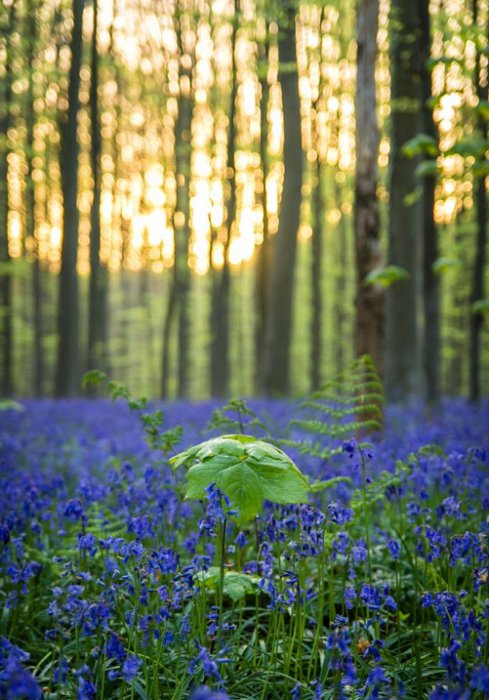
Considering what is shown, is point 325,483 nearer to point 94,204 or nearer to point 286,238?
point 286,238

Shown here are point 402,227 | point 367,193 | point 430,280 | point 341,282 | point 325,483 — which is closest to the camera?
point 325,483

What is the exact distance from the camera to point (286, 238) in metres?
13.5

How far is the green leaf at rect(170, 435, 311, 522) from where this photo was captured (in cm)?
193

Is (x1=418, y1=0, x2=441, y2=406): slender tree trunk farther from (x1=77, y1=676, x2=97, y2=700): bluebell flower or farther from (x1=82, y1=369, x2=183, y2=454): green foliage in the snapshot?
(x1=77, y1=676, x2=97, y2=700): bluebell flower

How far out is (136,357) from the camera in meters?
50.0

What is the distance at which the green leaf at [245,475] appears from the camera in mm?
1930

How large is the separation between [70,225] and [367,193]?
31.0 ft

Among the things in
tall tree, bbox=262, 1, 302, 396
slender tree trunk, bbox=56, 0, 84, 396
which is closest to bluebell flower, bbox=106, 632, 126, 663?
tall tree, bbox=262, 1, 302, 396

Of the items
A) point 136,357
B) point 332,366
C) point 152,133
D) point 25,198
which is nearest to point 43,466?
point 25,198

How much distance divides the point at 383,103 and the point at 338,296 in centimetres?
1657

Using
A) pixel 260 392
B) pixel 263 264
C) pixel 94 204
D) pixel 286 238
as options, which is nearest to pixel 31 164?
pixel 94 204

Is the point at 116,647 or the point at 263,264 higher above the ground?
the point at 263,264

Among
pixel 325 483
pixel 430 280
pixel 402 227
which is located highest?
pixel 402 227

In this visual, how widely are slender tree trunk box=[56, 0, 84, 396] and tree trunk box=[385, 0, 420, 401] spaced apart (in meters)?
7.24
